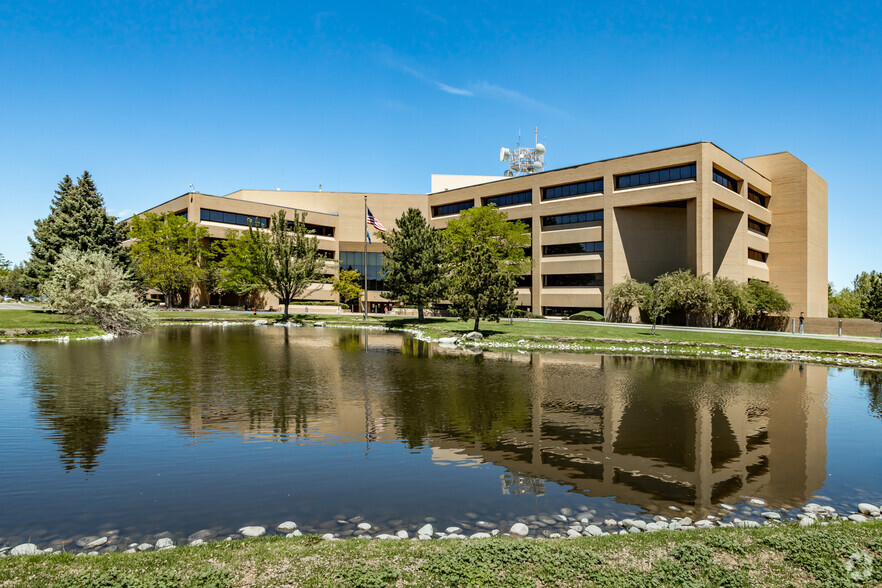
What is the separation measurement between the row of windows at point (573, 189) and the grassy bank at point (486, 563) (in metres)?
59.9

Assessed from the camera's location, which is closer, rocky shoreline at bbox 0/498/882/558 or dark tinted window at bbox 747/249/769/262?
rocky shoreline at bbox 0/498/882/558

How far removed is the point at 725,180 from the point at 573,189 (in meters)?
17.0

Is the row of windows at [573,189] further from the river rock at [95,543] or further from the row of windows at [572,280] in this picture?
the river rock at [95,543]

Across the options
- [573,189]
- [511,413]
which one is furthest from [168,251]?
[511,413]

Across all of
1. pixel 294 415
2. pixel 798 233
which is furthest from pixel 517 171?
pixel 294 415

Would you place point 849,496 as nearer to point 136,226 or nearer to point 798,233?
point 798,233

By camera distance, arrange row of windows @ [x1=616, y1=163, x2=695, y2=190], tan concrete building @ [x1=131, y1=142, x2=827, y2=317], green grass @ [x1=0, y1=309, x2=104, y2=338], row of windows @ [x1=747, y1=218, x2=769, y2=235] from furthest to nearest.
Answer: row of windows @ [x1=747, y1=218, x2=769, y2=235] → tan concrete building @ [x1=131, y1=142, x2=827, y2=317] → row of windows @ [x1=616, y1=163, x2=695, y2=190] → green grass @ [x1=0, y1=309, x2=104, y2=338]

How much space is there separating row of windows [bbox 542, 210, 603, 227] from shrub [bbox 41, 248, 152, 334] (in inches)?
1867

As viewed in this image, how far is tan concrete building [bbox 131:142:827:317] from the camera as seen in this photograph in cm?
5553

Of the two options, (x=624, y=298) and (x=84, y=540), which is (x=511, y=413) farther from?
(x=624, y=298)

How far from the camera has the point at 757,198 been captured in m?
65.9

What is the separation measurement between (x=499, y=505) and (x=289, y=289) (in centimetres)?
5269

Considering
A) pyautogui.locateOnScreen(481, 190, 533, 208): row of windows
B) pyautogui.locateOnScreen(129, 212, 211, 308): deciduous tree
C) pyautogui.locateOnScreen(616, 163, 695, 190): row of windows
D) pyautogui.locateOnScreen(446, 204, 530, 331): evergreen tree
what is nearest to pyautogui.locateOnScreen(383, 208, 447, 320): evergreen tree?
pyautogui.locateOnScreen(446, 204, 530, 331): evergreen tree

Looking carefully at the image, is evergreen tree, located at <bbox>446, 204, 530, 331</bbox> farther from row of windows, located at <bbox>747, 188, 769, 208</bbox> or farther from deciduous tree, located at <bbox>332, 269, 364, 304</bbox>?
row of windows, located at <bbox>747, 188, 769, 208</bbox>
